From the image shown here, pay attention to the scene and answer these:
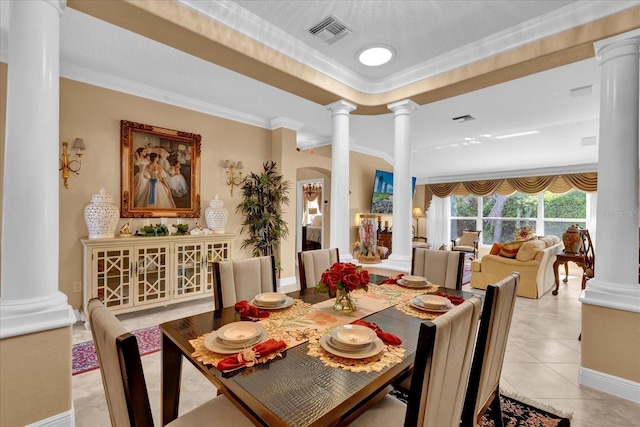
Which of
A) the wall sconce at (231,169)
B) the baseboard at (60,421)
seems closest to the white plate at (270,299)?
the baseboard at (60,421)

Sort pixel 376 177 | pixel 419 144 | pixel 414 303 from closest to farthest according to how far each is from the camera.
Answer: pixel 414 303 < pixel 419 144 < pixel 376 177

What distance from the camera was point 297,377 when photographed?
3.39ft

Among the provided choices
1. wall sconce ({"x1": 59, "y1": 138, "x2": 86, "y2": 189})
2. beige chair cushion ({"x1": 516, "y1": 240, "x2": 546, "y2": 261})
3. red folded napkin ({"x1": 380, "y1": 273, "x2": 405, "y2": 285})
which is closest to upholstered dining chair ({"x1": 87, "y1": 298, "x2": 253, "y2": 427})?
red folded napkin ({"x1": 380, "y1": 273, "x2": 405, "y2": 285})

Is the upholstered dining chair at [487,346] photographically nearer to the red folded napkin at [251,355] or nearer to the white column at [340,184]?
the red folded napkin at [251,355]

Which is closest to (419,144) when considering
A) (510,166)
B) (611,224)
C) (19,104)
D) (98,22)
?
(510,166)

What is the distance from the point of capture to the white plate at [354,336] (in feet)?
3.88

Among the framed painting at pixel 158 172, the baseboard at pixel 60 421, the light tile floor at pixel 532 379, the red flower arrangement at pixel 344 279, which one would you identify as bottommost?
the light tile floor at pixel 532 379

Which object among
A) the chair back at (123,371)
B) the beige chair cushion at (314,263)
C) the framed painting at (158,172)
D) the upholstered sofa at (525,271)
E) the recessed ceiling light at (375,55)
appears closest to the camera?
the chair back at (123,371)

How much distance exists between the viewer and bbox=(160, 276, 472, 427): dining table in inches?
34.8

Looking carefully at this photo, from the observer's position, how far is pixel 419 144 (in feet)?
20.5

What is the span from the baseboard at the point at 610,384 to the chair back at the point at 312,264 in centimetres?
204

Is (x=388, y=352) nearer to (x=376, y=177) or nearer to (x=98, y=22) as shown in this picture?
(x=98, y=22)

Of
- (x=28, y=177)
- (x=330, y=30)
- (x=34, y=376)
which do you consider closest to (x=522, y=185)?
(x=330, y=30)

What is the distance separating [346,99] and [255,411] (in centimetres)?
307
